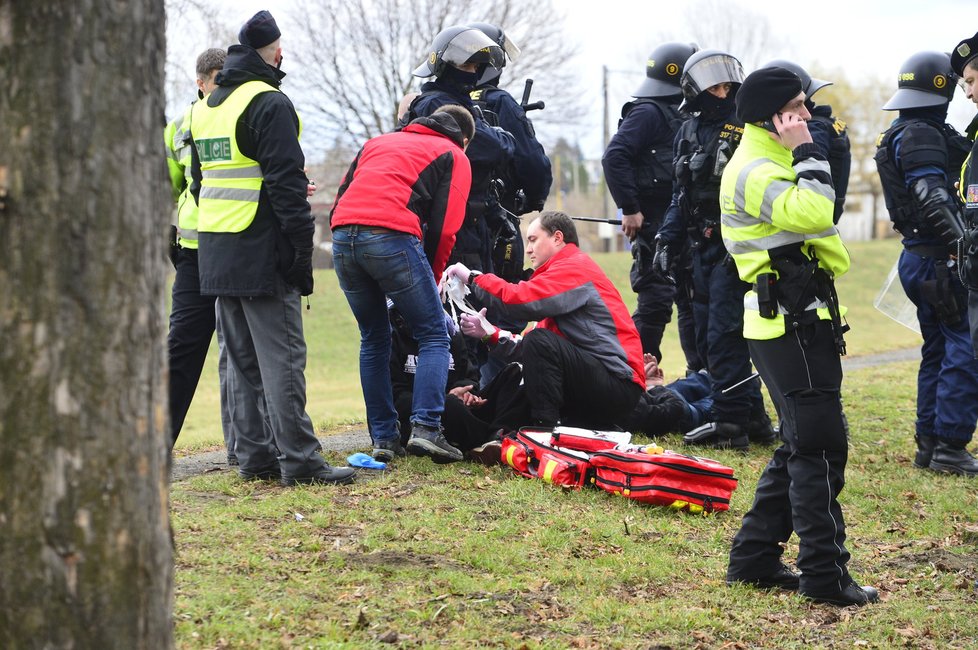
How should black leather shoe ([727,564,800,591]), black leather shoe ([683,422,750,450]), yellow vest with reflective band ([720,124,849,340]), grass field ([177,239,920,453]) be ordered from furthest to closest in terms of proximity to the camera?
grass field ([177,239,920,453]) < black leather shoe ([683,422,750,450]) < black leather shoe ([727,564,800,591]) < yellow vest with reflective band ([720,124,849,340])

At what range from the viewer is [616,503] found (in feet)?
19.1

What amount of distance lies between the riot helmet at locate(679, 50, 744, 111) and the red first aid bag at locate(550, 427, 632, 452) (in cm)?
236

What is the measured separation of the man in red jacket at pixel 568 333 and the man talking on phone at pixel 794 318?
224 centimetres

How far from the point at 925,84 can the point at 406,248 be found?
3452 mm

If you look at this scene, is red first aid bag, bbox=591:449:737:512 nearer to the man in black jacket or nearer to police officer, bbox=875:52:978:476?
the man in black jacket

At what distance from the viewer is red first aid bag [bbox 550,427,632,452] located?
245 inches

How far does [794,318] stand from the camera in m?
4.40

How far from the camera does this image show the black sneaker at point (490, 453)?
257 inches

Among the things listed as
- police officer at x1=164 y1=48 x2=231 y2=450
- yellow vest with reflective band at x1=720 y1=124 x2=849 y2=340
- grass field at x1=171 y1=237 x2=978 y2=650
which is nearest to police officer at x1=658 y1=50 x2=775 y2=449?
grass field at x1=171 y1=237 x2=978 y2=650

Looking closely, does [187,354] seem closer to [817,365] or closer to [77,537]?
[817,365]

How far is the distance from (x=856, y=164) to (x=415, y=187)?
Answer: 54644 mm

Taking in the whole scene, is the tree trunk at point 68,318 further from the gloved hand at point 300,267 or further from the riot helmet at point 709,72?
the riot helmet at point 709,72

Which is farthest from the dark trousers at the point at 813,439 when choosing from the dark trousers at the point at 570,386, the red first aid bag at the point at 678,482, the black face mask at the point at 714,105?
the black face mask at the point at 714,105

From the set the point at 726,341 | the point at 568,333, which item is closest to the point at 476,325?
the point at 568,333
